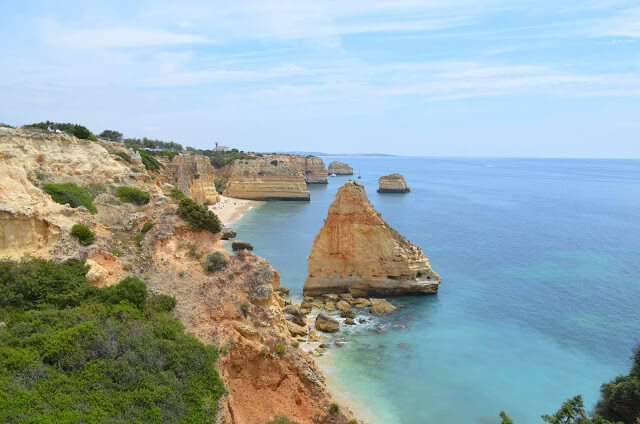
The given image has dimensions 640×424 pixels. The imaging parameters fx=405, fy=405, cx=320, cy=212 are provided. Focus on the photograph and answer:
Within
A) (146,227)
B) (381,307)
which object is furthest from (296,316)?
(146,227)

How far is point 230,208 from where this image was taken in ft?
251

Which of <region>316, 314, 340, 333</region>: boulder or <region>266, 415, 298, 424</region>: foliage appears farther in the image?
<region>316, 314, 340, 333</region>: boulder

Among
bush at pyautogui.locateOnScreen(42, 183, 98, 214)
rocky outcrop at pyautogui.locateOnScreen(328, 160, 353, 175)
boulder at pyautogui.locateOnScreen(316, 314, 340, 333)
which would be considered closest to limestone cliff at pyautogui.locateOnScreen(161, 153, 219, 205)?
bush at pyautogui.locateOnScreen(42, 183, 98, 214)

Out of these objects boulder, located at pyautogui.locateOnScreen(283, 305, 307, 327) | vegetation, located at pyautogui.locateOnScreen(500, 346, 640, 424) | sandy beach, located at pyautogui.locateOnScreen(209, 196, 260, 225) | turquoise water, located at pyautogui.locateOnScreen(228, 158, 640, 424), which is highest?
vegetation, located at pyautogui.locateOnScreen(500, 346, 640, 424)

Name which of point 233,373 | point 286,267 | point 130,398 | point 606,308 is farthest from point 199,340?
point 606,308

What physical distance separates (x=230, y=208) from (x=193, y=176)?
9.77m

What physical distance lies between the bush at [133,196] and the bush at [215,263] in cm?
1142

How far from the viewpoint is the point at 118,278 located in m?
14.4

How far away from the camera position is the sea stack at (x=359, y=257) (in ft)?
102

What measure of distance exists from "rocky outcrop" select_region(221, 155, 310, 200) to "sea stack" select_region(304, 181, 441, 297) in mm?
59882

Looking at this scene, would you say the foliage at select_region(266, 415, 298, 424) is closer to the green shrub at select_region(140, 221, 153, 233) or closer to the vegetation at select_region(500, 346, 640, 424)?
the vegetation at select_region(500, 346, 640, 424)

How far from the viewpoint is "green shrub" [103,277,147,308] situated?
12914 mm

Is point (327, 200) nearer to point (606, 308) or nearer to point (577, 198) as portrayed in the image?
point (577, 198)

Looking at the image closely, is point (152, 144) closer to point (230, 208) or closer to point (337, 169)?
point (230, 208)
